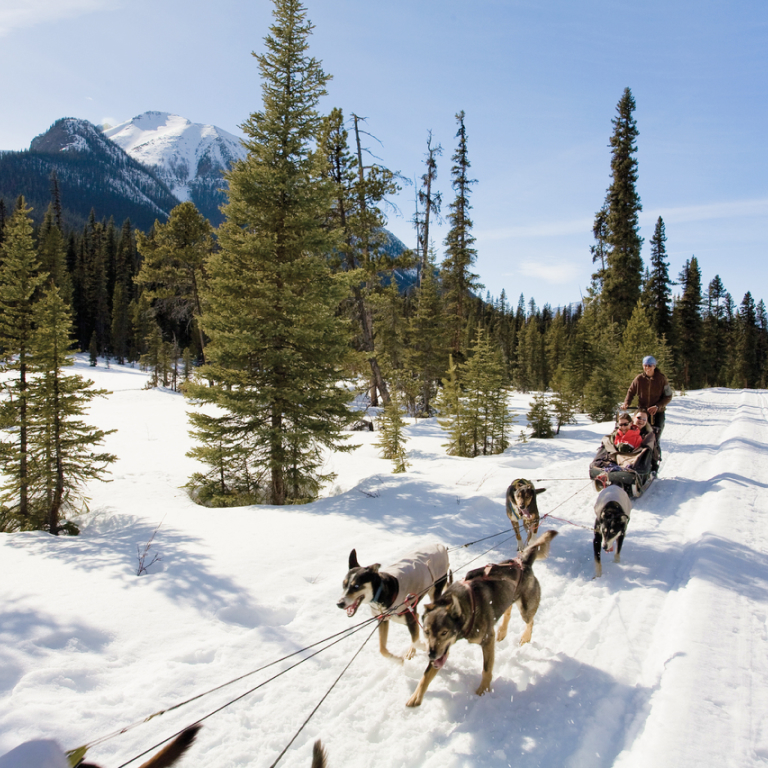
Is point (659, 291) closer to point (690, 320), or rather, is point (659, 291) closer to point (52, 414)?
point (690, 320)

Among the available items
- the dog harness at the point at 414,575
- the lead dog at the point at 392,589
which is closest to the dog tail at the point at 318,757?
the lead dog at the point at 392,589

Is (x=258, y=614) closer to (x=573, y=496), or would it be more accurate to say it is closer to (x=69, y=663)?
(x=69, y=663)

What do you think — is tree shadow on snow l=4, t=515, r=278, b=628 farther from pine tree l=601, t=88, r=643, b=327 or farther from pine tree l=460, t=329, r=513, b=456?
pine tree l=601, t=88, r=643, b=327

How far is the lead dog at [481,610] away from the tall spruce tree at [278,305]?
22.5 feet

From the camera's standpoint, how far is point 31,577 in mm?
5172

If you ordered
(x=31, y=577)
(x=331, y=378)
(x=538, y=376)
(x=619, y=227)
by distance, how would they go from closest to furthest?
(x=31, y=577) → (x=331, y=378) → (x=619, y=227) → (x=538, y=376)

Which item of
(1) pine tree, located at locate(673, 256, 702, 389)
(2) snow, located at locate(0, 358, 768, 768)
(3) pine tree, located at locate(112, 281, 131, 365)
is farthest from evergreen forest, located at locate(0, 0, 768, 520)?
(3) pine tree, located at locate(112, 281, 131, 365)

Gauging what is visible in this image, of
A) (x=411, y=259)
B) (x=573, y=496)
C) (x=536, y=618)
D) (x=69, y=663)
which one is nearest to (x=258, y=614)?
(x=69, y=663)

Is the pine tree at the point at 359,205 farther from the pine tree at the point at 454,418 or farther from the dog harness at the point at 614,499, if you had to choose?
the dog harness at the point at 614,499

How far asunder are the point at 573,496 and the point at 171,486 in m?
10.1

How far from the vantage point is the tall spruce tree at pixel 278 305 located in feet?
32.9

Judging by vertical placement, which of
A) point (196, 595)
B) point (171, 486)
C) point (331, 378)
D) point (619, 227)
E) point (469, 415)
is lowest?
point (171, 486)

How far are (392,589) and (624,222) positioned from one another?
39.5m

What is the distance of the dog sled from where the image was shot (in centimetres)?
756
